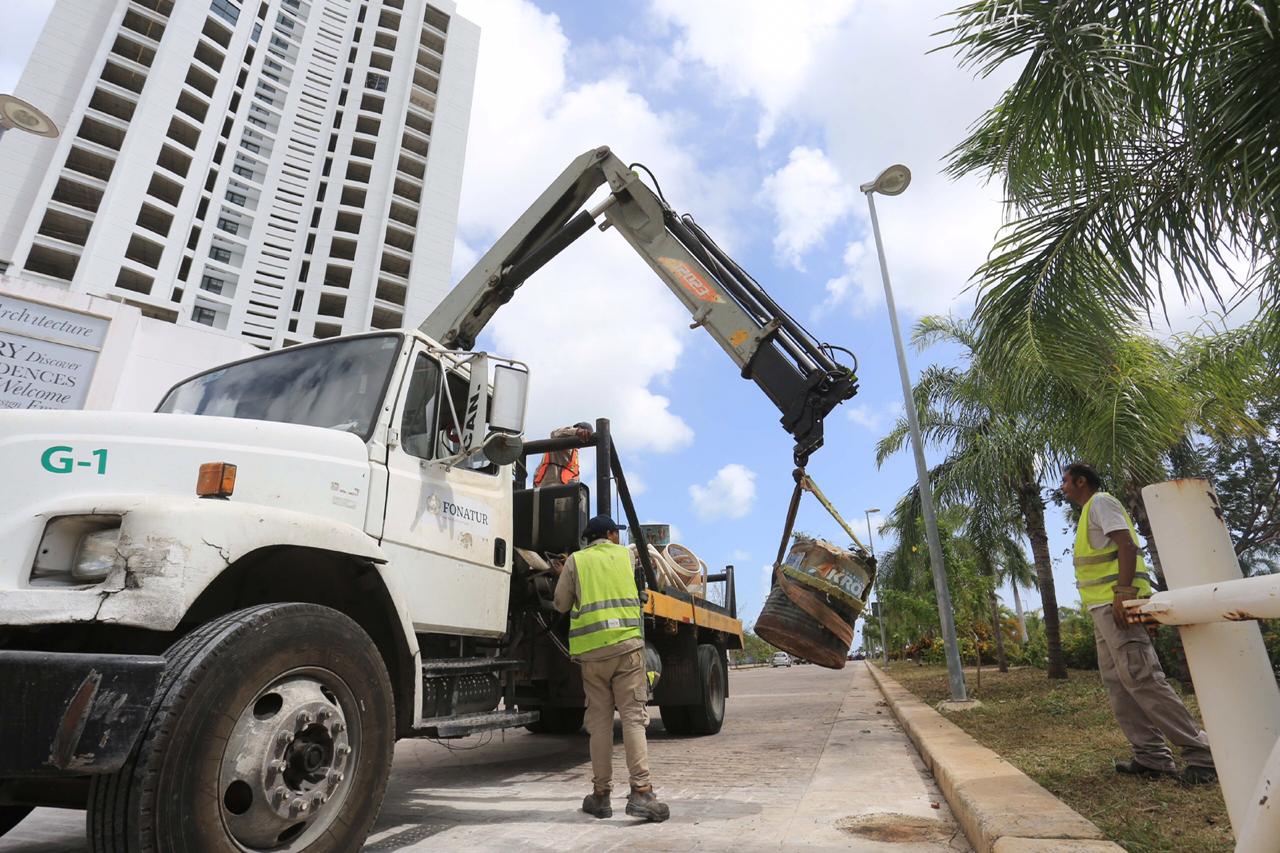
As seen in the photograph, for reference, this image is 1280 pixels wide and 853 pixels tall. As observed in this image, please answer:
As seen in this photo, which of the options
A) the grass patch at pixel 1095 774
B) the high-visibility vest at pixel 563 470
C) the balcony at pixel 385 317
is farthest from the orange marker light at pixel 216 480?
the balcony at pixel 385 317

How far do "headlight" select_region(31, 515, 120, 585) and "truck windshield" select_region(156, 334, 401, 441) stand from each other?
1.29 meters

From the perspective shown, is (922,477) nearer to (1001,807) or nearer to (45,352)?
(1001,807)

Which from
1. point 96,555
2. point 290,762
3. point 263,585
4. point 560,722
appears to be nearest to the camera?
point 96,555

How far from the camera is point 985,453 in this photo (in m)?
13.2

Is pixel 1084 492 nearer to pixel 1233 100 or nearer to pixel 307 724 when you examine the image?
pixel 1233 100

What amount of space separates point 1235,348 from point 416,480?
9.08m

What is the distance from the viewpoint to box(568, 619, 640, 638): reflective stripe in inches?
167

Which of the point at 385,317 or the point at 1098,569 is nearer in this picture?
the point at 1098,569

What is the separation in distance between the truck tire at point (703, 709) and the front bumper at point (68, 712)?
19.5 ft

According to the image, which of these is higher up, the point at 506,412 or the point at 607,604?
the point at 506,412

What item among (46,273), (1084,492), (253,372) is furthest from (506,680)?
(46,273)

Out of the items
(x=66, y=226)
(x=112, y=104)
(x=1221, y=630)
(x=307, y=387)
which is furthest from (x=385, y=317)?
(x=1221, y=630)

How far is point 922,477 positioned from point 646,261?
18.7ft

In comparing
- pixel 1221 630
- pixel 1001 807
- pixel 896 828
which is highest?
pixel 1221 630
